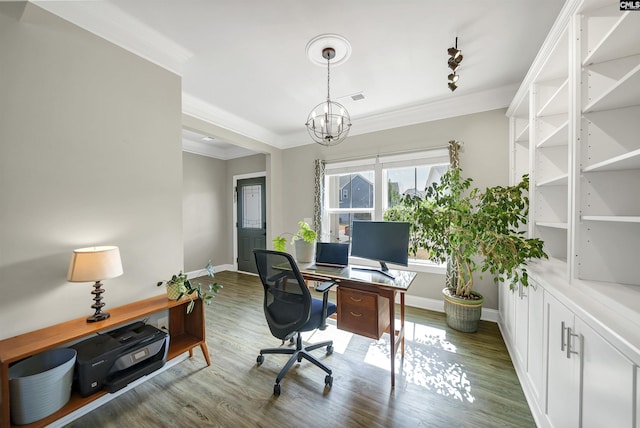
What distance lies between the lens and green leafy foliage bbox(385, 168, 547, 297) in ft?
5.95

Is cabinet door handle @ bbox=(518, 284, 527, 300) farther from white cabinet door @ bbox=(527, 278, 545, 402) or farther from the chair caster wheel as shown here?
the chair caster wheel

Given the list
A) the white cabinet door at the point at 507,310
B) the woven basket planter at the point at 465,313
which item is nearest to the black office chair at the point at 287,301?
the woven basket planter at the point at 465,313

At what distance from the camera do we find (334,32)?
6.30 ft

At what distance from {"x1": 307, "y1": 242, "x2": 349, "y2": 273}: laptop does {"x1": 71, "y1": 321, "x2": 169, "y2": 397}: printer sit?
140 centimetres

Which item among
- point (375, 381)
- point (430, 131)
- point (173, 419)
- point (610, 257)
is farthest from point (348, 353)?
point (430, 131)

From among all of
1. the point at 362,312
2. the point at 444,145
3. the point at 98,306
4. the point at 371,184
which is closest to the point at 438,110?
the point at 444,145

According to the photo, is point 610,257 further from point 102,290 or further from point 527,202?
point 102,290

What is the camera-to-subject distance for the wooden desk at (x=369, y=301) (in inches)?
73.9

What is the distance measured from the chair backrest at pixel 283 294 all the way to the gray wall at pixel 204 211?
3584 mm

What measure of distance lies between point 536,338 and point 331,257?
65.4 inches

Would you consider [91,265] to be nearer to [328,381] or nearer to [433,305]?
[328,381]

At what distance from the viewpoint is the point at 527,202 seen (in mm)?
2172

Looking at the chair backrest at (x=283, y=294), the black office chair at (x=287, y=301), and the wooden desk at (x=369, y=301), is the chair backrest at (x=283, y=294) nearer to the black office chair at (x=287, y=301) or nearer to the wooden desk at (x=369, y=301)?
the black office chair at (x=287, y=301)

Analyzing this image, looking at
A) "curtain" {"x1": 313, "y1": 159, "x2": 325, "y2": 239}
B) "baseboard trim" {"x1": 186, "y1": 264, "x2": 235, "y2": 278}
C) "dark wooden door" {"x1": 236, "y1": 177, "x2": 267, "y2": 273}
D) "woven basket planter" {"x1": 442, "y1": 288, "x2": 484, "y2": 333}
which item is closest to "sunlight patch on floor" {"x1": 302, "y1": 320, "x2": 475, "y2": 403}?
"woven basket planter" {"x1": 442, "y1": 288, "x2": 484, "y2": 333}
